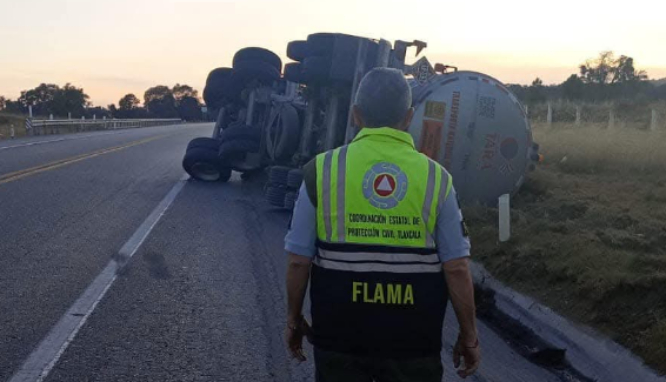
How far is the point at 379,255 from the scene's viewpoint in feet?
9.90

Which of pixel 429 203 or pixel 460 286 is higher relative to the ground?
pixel 429 203

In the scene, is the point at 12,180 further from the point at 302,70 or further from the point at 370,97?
the point at 370,97

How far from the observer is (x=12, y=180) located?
16.1m

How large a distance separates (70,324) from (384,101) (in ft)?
13.7

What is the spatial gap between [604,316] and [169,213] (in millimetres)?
7732

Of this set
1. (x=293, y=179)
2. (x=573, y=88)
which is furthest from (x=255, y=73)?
(x=573, y=88)

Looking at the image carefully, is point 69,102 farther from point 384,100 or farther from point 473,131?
point 384,100

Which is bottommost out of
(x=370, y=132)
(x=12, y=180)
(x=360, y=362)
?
(x=12, y=180)

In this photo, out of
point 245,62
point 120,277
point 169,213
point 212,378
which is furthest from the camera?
point 245,62

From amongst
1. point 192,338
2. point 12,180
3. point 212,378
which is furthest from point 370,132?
point 12,180

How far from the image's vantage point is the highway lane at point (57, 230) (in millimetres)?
6688

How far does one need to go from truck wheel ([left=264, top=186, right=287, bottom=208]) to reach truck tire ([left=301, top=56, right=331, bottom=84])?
1900 mm

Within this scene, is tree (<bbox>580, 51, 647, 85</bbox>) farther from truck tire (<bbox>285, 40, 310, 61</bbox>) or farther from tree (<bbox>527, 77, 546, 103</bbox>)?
truck tire (<bbox>285, 40, 310, 61</bbox>)

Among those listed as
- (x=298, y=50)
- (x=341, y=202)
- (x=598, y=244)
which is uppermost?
(x=298, y=50)
